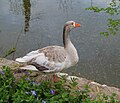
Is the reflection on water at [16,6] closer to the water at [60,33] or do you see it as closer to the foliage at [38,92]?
the water at [60,33]

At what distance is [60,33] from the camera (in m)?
8.43

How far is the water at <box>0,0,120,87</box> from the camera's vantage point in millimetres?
7090

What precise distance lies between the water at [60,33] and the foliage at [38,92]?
3.24m

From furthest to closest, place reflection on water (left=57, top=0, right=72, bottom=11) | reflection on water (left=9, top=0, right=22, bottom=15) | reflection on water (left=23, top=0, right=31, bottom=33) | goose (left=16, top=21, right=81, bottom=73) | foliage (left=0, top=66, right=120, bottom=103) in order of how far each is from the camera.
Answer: reflection on water (left=57, top=0, right=72, bottom=11) → reflection on water (left=9, top=0, right=22, bottom=15) → reflection on water (left=23, top=0, right=31, bottom=33) → goose (left=16, top=21, right=81, bottom=73) → foliage (left=0, top=66, right=120, bottom=103)

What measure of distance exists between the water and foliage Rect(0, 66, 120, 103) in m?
3.24

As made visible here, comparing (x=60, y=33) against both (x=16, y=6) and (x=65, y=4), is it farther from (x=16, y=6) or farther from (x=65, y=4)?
(x=16, y=6)

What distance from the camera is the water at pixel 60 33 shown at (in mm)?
7090

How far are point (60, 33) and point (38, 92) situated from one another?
5.25 meters

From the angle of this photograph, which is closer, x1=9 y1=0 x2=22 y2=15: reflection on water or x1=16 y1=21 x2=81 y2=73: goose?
x1=16 y1=21 x2=81 y2=73: goose

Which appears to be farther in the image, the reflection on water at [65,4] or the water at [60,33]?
the reflection on water at [65,4]

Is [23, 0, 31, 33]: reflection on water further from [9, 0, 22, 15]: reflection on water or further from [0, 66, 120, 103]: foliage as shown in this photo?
[0, 66, 120, 103]: foliage

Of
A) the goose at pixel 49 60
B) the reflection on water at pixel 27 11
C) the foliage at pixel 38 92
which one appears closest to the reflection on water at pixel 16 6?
the reflection on water at pixel 27 11

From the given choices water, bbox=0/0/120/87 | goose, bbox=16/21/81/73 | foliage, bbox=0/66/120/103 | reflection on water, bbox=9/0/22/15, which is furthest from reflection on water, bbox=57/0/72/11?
foliage, bbox=0/66/120/103

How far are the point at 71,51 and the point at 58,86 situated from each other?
69 centimetres
